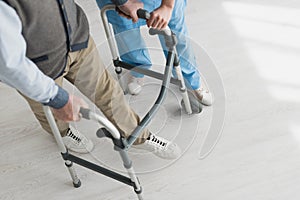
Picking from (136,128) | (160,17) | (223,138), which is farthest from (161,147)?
(160,17)

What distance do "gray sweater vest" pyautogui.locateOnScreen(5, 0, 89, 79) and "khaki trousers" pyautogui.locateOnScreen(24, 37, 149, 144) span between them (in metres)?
0.07

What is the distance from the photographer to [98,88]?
1502 millimetres

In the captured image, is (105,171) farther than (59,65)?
Yes

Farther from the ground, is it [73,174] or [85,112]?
[85,112]

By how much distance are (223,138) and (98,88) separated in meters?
0.54

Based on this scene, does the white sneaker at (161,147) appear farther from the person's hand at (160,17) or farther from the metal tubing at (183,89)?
the person's hand at (160,17)

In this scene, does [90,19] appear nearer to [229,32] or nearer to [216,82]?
[229,32]

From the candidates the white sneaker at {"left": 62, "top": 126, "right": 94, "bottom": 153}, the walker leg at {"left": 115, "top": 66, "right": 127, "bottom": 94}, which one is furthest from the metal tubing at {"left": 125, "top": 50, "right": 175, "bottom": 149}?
the white sneaker at {"left": 62, "top": 126, "right": 94, "bottom": 153}

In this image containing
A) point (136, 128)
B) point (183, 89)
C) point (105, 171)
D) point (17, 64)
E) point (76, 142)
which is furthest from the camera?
point (76, 142)

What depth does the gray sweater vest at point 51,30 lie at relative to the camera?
1.16 metres

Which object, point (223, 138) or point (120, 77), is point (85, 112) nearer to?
point (120, 77)

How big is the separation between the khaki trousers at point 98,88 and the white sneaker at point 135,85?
6 centimetres

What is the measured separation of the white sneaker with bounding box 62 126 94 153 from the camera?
69.6 inches

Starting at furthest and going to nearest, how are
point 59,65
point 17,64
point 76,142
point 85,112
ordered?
point 76,142 < point 59,65 < point 85,112 < point 17,64
